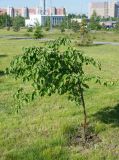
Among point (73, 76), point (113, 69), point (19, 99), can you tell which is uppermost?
point (73, 76)

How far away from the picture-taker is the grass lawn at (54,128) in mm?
6877

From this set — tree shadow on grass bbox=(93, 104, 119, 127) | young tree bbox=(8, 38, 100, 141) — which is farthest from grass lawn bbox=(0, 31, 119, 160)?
young tree bbox=(8, 38, 100, 141)

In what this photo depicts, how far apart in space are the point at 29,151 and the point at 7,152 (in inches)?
14.9

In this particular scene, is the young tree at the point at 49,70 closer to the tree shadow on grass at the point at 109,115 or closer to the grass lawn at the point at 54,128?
the grass lawn at the point at 54,128

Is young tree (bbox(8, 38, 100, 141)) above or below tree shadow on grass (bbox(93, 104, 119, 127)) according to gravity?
above

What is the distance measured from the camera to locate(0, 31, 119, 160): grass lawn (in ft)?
22.6

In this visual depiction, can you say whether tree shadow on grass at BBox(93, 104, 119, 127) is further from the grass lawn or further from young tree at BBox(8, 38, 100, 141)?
young tree at BBox(8, 38, 100, 141)

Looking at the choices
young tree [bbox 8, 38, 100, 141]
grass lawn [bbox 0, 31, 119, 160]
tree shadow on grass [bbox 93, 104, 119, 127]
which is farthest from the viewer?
tree shadow on grass [bbox 93, 104, 119, 127]

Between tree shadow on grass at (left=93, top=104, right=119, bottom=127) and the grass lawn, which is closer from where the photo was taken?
the grass lawn

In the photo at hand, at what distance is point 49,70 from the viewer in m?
7.09

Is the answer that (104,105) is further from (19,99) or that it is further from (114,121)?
(19,99)

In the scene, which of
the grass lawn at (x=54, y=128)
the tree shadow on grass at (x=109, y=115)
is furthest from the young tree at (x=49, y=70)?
the tree shadow on grass at (x=109, y=115)

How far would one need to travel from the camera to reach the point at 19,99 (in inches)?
293

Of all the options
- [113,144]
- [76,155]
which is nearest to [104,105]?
[113,144]
